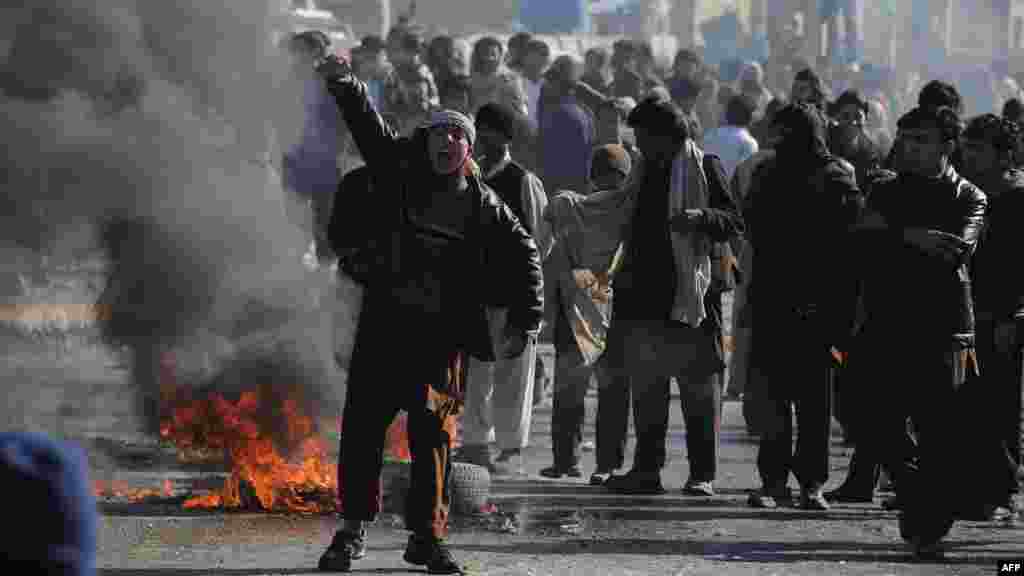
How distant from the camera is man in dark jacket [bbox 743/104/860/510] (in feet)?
29.5

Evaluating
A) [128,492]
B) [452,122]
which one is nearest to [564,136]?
[128,492]

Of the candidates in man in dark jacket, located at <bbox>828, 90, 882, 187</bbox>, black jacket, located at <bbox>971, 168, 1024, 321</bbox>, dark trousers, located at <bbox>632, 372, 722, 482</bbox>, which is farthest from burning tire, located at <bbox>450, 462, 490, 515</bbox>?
man in dark jacket, located at <bbox>828, 90, 882, 187</bbox>

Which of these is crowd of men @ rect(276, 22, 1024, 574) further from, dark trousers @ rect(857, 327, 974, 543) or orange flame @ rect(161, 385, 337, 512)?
orange flame @ rect(161, 385, 337, 512)

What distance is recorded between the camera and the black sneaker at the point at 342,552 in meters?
7.09

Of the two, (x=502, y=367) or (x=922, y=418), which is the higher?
(x=922, y=418)

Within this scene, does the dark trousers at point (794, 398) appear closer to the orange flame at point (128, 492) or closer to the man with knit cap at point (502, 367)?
the man with knit cap at point (502, 367)

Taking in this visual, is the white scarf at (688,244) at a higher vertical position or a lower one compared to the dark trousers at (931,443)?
higher

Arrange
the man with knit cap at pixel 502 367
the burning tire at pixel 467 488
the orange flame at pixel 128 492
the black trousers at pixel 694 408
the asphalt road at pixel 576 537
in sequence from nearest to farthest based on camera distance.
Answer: the asphalt road at pixel 576 537 < the burning tire at pixel 467 488 < the orange flame at pixel 128 492 < the black trousers at pixel 694 408 < the man with knit cap at pixel 502 367

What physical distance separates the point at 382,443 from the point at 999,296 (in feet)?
9.19

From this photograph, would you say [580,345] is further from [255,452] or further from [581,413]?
[255,452]

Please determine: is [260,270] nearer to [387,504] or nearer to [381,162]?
[387,504]

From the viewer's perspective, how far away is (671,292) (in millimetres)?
9250

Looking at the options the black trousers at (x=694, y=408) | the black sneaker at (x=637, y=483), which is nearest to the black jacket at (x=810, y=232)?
the black trousers at (x=694, y=408)

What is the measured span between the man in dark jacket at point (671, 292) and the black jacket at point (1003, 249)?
118 cm
